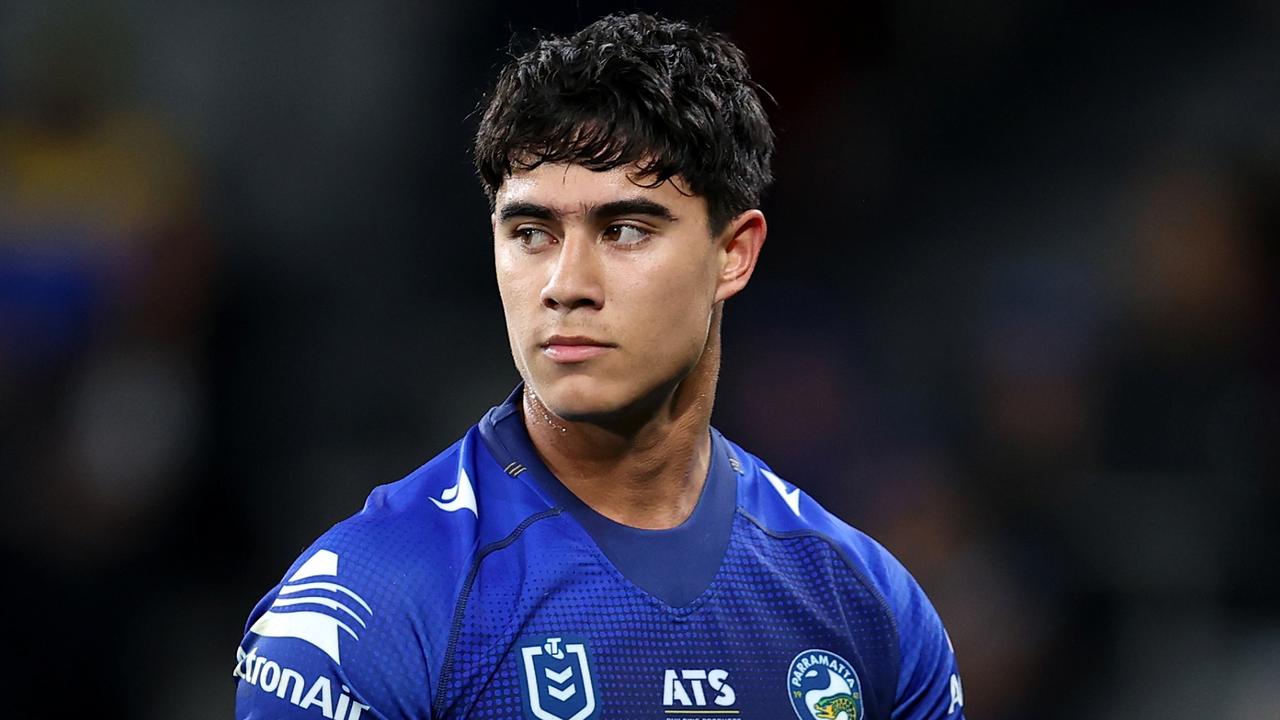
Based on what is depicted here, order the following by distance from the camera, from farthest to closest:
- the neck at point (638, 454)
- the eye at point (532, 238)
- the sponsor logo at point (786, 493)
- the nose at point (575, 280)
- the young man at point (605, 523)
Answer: the sponsor logo at point (786, 493), the neck at point (638, 454), the eye at point (532, 238), the nose at point (575, 280), the young man at point (605, 523)

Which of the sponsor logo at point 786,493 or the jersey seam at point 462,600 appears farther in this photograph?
the sponsor logo at point 786,493

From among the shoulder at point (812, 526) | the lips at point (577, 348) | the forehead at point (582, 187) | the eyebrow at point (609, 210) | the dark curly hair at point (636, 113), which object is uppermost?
the dark curly hair at point (636, 113)

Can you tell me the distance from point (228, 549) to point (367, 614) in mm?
3709

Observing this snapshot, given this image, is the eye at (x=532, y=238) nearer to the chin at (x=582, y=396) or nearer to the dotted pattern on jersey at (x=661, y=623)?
the chin at (x=582, y=396)

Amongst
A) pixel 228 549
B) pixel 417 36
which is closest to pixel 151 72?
pixel 417 36

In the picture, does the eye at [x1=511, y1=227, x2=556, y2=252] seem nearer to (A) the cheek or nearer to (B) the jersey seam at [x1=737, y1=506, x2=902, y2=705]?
(A) the cheek

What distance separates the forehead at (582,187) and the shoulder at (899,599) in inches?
33.2

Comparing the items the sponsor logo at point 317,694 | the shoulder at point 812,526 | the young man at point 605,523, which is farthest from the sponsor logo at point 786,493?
the sponsor logo at point 317,694

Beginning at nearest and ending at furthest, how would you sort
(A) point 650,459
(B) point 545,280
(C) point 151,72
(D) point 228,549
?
(B) point 545,280
(A) point 650,459
(D) point 228,549
(C) point 151,72

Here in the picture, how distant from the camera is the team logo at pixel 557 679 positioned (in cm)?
292

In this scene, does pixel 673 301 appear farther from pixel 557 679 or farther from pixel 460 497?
pixel 557 679

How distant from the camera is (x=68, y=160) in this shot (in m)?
6.64

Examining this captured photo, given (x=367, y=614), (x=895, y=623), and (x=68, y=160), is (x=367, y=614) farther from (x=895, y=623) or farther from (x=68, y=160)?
(x=68, y=160)

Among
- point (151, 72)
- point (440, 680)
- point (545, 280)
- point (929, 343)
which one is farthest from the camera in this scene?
point (929, 343)
